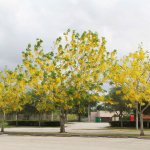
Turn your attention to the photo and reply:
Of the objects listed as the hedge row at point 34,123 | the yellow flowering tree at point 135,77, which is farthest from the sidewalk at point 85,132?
the hedge row at point 34,123

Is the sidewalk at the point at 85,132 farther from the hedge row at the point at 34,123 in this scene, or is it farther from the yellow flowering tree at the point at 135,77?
the hedge row at the point at 34,123

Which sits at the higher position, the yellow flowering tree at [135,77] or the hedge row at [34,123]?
the yellow flowering tree at [135,77]

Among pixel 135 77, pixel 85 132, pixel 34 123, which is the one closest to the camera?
pixel 135 77

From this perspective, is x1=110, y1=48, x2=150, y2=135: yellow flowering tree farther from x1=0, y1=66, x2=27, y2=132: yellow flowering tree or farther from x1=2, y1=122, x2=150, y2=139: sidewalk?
x1=0, y1=66, x2=27, y2=132: yellow flowering tree

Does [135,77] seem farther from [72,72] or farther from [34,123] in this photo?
[34,123]

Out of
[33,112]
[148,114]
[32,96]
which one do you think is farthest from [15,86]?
[33,112]

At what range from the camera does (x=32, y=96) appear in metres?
37.8

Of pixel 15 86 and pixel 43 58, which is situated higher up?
pixel 43 58

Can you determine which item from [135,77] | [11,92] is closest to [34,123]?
[11,92]

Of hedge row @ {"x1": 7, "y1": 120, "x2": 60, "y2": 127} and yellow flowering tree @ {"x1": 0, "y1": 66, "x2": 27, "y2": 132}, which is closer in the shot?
yellow flowering tree @ {"x1": 0, "y1": 66, "x2": 27, "y2": 132}

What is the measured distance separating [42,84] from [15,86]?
23.4 feet

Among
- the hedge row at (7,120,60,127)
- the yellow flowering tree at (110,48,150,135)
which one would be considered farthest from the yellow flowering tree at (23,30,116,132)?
the hedge row at (7,120,60,127)

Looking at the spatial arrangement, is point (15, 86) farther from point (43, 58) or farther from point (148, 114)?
point (148, 114)

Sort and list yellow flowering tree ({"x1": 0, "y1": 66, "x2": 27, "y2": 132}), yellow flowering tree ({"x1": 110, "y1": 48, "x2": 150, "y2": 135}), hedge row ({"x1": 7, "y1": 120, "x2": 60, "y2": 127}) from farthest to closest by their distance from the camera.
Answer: hedge row ({"x1": 7, "y1": 120, "x2": 60, "y2": 127}) → yellow flowering tree ({"x1": 0, "y1": 66, "x2": 27, "y2": 132}) → yellow flowering tree ({"x1": 110, "y1": 48, "x2": 150, "y2": 135})
